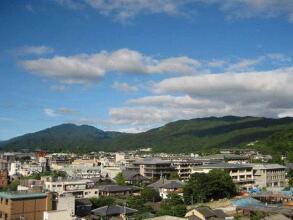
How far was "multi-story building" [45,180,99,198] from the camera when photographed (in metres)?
45.8

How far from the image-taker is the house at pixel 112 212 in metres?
33.9

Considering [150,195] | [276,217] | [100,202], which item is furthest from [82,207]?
[276,217]

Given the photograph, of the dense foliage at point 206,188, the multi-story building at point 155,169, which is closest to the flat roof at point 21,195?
the dense foliage at point 206,188

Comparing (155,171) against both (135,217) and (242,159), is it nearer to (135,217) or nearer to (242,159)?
(242,159)

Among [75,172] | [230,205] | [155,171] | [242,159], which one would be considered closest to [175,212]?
[230,205]

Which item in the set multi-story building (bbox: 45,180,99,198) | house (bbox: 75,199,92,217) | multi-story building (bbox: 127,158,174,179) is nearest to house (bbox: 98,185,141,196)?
multi-story building (bbox: 45,180,99,198)

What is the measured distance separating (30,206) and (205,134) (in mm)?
159805

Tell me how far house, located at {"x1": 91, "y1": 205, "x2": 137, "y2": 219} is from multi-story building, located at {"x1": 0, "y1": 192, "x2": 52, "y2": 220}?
4.29m

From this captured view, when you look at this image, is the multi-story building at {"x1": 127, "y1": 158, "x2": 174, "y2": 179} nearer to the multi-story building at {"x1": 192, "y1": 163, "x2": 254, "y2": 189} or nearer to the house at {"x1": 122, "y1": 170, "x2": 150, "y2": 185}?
the house at {"x1": 122, "y1": 170, "x2": 150, "y2": 185}

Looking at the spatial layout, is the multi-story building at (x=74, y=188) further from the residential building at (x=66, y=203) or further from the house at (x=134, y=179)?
the residential building at (x=66, y=203)

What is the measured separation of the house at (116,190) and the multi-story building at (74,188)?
105cm

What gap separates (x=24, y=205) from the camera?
3097 cm

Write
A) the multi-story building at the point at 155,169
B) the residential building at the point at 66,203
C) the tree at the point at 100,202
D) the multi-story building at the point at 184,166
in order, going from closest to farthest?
the residential building at the point at 66,203
the tree at the point at 100,202
the multi-story building at the point at 155,169
the multi-story building at the point at 184,166

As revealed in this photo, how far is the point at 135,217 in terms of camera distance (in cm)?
3306
